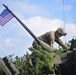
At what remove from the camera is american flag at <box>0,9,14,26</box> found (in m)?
15.5

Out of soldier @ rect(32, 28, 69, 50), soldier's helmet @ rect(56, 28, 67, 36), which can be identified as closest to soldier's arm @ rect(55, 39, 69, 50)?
soldier @ rect(32, 28, 69, 50)

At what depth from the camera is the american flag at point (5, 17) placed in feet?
50.8

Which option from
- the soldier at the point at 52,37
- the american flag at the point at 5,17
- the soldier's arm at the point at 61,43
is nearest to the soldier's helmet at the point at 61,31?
the soldier at the point at 52,37

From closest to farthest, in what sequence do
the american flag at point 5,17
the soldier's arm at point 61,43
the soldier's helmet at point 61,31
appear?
the soldier's helmet at point 61,31 → the soldier's arm at point 61,43 → the american flag at point 5,17

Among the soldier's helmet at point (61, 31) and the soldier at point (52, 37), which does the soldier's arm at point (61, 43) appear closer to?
the soldier at point (52, 37)

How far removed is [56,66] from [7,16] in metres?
5.66

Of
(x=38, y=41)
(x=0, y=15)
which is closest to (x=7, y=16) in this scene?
(x=0, y=15)

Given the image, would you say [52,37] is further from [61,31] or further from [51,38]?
[61,31]

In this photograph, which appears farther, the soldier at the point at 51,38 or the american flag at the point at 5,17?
the american flag at the point at 5,17

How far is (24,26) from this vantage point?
44.6 ft

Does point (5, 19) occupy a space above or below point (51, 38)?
above

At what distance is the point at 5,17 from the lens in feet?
51.9

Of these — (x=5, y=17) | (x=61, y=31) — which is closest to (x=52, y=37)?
(x=61, y=31)

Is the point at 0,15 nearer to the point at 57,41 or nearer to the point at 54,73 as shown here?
the point at 57,41
